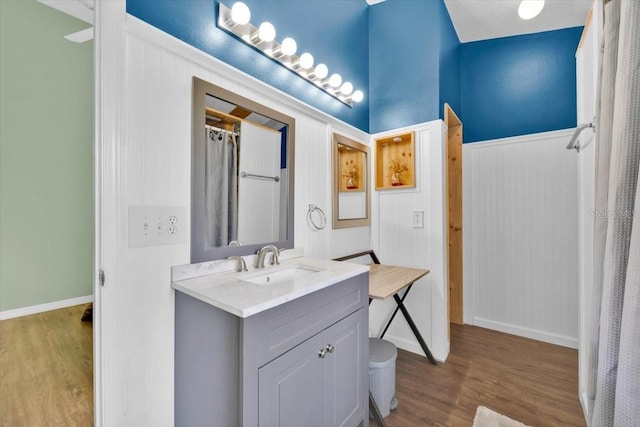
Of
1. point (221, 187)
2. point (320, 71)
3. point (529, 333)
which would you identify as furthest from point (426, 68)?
point (529, 333)

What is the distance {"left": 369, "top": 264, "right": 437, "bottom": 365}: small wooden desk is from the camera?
1.55 meters

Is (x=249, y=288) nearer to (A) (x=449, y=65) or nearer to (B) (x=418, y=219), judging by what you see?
(B) (x=418, y=219)

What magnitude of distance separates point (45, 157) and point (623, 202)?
4285 mm

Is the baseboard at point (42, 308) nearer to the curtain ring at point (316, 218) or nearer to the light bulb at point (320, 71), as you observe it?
the curtain ring at point (316, 218)

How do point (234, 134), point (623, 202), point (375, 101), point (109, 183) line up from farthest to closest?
point (375, 101)
point (234, 134)
point (109, 183)
point (623, 202)

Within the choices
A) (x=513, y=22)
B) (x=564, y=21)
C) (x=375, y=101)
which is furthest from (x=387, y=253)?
(x=564, y=21)

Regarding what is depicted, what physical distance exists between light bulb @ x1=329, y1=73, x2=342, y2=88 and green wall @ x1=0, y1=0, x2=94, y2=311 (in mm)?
2538

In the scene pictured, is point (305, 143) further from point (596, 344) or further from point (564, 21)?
point (564, 21)

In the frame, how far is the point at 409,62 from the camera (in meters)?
2.23

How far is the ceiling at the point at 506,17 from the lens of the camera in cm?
218

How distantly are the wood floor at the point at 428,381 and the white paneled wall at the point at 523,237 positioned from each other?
243mm

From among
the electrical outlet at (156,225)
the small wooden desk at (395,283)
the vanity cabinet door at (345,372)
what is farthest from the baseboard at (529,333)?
the electrical outlet at (156,225)

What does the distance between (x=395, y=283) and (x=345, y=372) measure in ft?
2.14

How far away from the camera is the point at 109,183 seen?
3.15ft
